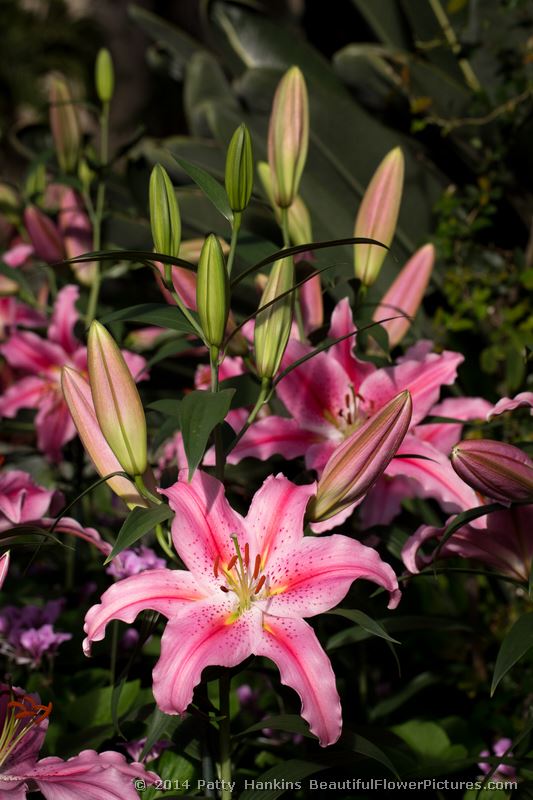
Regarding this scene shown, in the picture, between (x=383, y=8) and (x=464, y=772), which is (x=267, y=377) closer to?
Result: (x=464, y=772)

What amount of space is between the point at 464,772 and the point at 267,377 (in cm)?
48

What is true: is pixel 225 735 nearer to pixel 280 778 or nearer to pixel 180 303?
pixel 280 778

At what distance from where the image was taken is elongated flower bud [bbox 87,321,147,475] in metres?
0.60

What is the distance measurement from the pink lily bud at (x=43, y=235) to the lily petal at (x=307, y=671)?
0.71 m

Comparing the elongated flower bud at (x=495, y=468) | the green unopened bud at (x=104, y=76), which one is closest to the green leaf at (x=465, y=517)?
the elongated flower bud at (x=495, y=468)

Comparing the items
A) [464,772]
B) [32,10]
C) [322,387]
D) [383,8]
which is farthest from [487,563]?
[32,10]

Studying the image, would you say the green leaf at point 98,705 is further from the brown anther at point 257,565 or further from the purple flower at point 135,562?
the brown anther at point 257,565

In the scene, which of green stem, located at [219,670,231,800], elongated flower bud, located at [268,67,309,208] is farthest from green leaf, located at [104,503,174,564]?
elongated flower bud, located at [268,67,309,208]

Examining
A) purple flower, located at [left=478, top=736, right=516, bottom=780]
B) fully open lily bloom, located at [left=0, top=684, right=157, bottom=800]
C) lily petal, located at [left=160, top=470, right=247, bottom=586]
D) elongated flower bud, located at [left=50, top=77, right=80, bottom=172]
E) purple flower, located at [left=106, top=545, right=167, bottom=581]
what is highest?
elongated flower bud, located at [left=50, top=77, right=80, bottom=172]

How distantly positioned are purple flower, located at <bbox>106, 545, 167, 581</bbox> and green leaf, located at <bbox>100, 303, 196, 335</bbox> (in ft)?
0.80

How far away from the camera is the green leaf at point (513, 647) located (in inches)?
22.0

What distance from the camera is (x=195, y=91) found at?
1.63 m

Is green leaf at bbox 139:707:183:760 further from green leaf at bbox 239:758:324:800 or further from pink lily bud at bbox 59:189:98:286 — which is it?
pink lily bud at bbox 59:189:98:286

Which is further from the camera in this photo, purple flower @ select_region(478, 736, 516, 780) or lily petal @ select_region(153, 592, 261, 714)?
purple flower @ select_region(478, 736, 516, 780)
